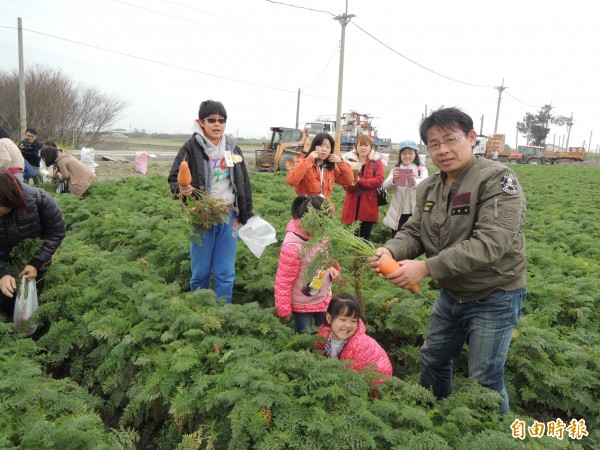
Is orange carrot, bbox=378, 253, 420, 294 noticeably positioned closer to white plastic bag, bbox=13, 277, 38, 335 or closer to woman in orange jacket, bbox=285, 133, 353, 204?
woman in orange jacket, bbox=285, 133, 353, 204

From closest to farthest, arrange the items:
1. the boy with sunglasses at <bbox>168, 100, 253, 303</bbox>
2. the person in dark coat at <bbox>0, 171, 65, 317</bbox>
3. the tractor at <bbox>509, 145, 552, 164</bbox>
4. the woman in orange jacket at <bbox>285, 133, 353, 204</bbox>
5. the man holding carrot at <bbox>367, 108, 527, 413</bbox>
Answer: the man holding carrot at <bbox>367, 108, 527, 413</bbox> → the person in dark coat at <bbox>0, 171, 65, 317</bbox> → the boy with sunglasses at <bbox>168, 100, 253, 303</bbox> → the woman in orange jacket at <bbox>285, 133, 353, 204</bbox> → the tractor at <bbox>509, 145, 552, 164</bbox>

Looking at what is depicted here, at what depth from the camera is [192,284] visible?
16.2 ft

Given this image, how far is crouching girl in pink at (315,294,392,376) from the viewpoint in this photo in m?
3.55

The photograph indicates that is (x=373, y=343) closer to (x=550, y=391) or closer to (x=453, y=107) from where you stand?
(x=550, y=391)

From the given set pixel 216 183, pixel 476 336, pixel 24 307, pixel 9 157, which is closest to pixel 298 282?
pixel 216 183

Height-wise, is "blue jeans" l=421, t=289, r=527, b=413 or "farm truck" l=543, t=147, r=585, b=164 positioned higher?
"farm truck" l=543, t=147, r=585, b=164

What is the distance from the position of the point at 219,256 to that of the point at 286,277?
108 cm

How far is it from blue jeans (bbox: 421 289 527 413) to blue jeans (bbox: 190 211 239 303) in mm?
2394

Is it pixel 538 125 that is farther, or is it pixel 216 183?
pixel 538 125

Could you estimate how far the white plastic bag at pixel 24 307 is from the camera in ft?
14.3

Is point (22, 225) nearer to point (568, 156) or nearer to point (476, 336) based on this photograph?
point (476, 336)

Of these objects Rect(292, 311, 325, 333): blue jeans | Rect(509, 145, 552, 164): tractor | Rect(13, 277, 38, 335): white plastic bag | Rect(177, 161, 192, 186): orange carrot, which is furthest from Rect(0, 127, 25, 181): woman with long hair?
Rect(509, 145, 552, 164): tractor

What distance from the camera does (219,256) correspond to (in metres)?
4.82

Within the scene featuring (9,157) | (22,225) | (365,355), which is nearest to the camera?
(365,355)
